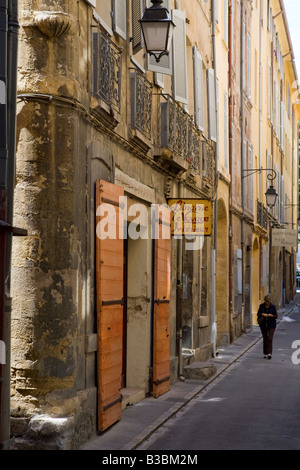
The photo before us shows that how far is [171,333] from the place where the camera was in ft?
51.3

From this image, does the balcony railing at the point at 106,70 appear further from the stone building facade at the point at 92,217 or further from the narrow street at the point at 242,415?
the narrow street at the point at 242,415

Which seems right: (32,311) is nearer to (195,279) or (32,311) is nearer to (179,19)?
(179,19)

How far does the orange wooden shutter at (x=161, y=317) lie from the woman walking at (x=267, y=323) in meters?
6.56

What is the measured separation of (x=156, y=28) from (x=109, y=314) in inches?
132

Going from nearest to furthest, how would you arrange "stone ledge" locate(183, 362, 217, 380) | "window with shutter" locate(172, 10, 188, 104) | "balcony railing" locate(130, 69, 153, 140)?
1. "balcony railing" locate(130, 69, 153, 140)
2. "window with shutter" locate(172, 10, 188, 104)
3. "stone ledge" locate(183, 362, 217, 380)

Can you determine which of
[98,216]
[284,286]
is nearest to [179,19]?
[98,216]

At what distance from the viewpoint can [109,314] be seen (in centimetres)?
1070

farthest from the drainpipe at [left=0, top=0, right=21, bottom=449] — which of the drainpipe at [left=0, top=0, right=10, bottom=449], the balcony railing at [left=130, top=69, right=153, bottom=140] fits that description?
the balcony railing at [left=130, top=69, right=153, bottom=140]

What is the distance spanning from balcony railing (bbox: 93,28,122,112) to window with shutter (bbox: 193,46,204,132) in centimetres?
701

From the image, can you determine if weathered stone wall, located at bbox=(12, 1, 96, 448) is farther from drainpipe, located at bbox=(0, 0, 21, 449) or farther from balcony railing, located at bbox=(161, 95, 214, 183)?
balcony railing, located at bbox=(161, 95, 214, 183)

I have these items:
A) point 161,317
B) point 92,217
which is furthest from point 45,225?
point 161,317

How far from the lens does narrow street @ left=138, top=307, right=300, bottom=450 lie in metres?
10.2

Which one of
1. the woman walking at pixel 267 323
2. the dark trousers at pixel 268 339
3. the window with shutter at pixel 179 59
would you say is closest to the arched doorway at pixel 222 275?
the woman walking at pixel 267 323
